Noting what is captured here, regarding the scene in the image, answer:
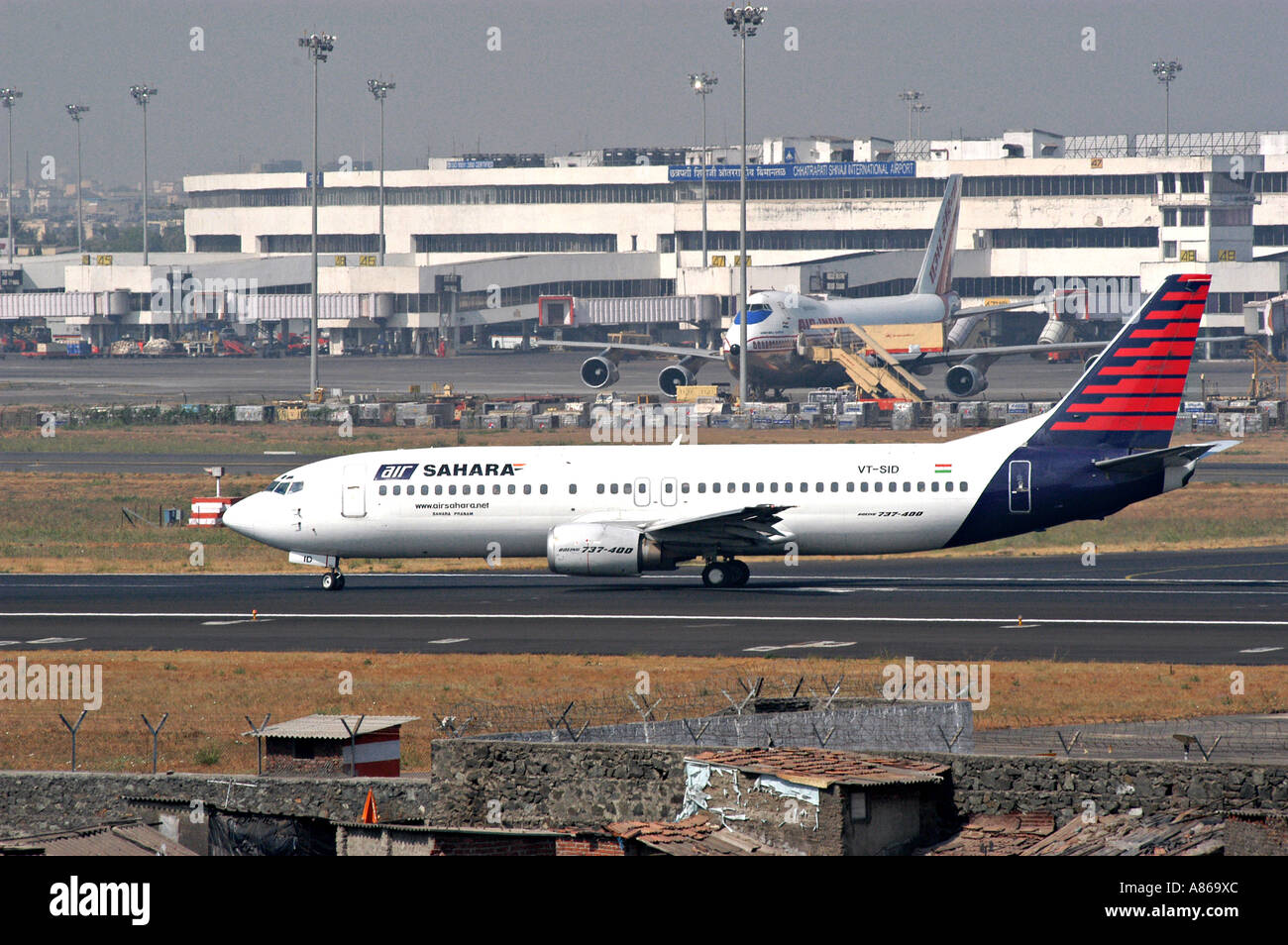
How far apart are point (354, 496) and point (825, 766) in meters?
29.8

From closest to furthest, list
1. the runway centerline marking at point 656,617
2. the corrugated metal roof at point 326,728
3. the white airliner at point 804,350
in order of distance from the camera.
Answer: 1. the corrugated metal roof at point 326,728
2. the runway centerline marking at point 656,617
3. the white airliner at point 804,350

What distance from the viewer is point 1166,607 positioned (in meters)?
42.6

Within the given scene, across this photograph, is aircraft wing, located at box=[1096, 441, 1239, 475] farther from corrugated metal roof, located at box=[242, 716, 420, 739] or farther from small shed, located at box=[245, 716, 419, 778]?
small shed, located at box=[245, 716, 419, 778]

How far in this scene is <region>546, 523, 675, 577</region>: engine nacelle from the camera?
45.4 meters

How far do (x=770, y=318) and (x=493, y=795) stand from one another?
88.7m

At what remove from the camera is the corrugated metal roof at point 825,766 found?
2019cm

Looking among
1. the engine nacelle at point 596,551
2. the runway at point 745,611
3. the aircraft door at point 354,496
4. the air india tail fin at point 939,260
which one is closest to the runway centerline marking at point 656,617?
the runway at point 745,611

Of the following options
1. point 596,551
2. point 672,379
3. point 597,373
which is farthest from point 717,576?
point 597,373

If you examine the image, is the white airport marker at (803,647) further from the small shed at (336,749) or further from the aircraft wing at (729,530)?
the small shed at (336,749)

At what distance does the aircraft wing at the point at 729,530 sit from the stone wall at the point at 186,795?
2179 centimetres

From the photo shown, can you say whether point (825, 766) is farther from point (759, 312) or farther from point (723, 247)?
point (723, 247)

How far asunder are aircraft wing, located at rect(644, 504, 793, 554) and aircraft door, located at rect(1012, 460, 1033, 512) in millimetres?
6500
